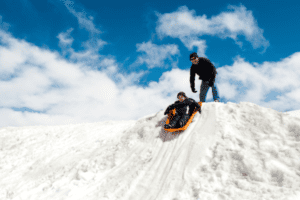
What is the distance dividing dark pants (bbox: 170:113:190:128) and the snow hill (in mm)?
269

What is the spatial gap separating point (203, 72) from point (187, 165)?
371 centimetres

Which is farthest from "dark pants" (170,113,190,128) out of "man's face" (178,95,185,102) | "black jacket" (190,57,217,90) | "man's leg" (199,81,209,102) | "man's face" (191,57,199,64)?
"man's face" (191,57,199,64)

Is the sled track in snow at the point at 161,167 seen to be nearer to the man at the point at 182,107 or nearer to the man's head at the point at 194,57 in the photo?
the man at the point at 182,107

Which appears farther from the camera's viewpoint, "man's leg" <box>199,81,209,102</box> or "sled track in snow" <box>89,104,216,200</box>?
"man's leg" <box>199,81,209,102</box>

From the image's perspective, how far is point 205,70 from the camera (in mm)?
6359

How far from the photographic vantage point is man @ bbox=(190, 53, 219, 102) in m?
6.27

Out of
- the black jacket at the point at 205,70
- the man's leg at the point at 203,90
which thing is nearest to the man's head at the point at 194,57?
the black jacket at the point at 205,70

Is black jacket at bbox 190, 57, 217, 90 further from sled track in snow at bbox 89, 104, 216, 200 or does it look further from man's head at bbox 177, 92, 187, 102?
sled track in snow at bbox 89, 104, 216, 200

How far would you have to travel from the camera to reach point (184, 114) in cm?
570

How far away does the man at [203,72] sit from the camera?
6.27 metres

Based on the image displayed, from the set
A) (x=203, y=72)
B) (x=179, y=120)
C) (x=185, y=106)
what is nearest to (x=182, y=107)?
(x=185, y=106)

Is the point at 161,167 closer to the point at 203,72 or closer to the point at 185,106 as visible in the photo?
the point at 185,106

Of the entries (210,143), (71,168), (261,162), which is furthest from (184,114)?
(71,168)

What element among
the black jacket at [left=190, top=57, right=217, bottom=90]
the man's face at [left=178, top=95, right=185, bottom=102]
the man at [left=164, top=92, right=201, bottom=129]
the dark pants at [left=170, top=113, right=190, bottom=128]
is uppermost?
the black jacket at [left=190, top=57, right=217, bottom=90]
